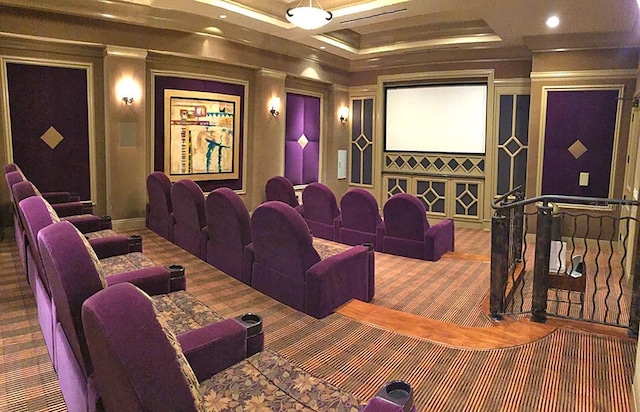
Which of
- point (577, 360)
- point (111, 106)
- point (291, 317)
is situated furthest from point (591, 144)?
→ point (111, 106)

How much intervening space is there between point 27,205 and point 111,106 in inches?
164

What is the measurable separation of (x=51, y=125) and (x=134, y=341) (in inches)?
229

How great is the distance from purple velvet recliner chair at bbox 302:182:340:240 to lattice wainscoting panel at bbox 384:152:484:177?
10.6 ft

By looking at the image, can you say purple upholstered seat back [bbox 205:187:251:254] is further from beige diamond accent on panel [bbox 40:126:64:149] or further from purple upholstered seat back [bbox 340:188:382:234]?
beige diamond accent on panel [bbox 40:126:64:149]

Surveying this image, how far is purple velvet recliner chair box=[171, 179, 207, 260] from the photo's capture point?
4.78 m

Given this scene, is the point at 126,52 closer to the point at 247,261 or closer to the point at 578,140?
the point at 247,261

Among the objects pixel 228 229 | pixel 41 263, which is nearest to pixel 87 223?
pixel 228 229

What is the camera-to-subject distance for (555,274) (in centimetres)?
414

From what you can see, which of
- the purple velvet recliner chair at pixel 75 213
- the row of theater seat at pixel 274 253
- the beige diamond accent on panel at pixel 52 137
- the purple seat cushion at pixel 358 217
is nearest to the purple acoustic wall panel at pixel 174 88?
the beige diamond accent on panel at pixel 52 137

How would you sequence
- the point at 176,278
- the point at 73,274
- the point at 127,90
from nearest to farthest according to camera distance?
the point at 73,274, the point at 176,278, the point at 127,90

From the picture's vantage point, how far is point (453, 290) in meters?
4.54

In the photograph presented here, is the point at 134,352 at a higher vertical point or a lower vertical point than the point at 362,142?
lower

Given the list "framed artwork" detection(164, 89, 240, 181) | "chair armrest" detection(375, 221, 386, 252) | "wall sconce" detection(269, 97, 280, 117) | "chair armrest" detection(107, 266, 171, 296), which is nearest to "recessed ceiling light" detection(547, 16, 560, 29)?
"chair armrest" detection(375, 221, 386, 252)

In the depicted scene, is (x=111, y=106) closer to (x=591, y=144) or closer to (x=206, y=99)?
(x=206, y=99)
